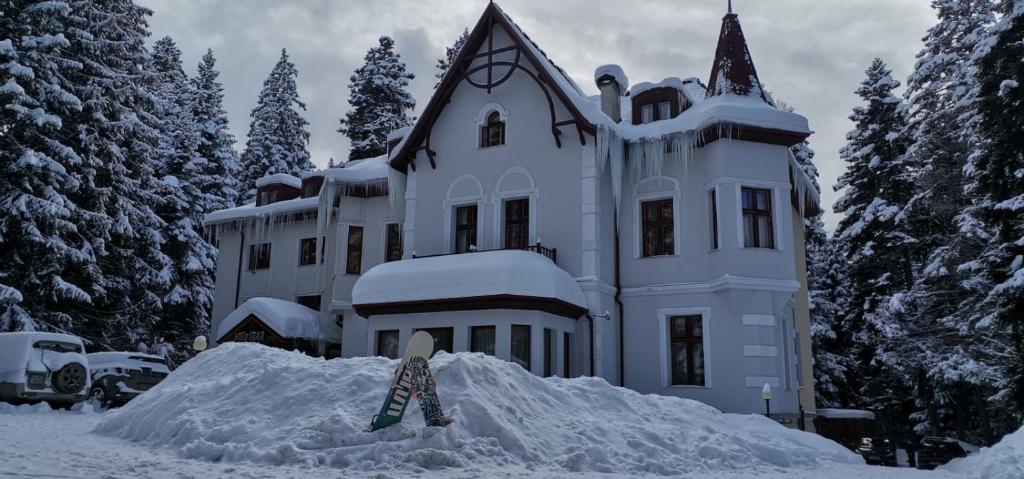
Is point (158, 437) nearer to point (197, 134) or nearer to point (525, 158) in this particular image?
point (525, 158)

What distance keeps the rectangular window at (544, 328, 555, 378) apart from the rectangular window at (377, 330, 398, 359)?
3.84 meters

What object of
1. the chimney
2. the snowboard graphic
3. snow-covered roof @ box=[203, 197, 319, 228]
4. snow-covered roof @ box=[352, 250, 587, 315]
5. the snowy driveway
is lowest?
the snowy driveway

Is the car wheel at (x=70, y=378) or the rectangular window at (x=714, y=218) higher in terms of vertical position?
the rectangular window at (x=714, y=218)

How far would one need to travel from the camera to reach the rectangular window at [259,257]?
88.9 ft

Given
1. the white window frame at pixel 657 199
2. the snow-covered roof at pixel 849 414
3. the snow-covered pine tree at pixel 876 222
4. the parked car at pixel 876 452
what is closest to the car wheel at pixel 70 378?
the white window frame at pixel 657 199

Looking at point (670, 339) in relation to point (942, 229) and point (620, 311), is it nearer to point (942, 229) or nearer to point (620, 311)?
point (620, 311)

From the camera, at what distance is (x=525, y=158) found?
19.5 meters

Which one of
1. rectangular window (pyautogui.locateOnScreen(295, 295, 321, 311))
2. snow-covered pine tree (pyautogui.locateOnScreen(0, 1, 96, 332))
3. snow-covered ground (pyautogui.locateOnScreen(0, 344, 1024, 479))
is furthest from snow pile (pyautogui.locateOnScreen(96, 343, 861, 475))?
rectangular window (pyautogui.locateOnScreen(295, 295, 321, 311))

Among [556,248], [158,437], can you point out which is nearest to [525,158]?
[556,248]

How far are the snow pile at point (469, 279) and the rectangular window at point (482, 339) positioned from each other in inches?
37.6

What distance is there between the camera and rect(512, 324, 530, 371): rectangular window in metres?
16.7

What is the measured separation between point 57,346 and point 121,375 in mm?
2526

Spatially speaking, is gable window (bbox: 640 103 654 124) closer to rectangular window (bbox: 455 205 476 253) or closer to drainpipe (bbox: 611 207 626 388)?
drainpipe (bbox: 611 207 626 388)

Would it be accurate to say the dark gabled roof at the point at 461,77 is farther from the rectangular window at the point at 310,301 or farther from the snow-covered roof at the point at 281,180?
the snow-covered roof at the point at 281,180
